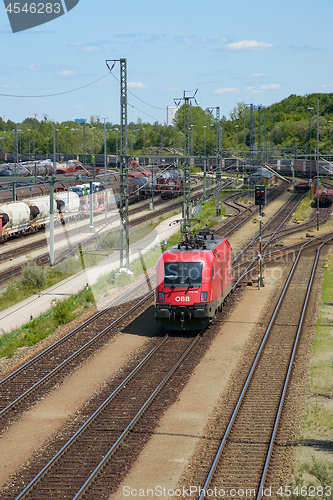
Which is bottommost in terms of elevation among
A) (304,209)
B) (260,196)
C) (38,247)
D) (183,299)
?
(38,247)

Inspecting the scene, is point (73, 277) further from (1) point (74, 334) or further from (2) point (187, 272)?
(2) point (187, 272)

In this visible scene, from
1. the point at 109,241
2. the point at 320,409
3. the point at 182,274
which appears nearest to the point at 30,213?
the point at 109,241

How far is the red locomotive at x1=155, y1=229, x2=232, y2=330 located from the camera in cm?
1855

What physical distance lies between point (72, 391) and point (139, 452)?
3.95 m

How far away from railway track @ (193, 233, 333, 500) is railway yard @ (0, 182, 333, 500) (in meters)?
0.04

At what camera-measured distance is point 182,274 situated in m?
18.9

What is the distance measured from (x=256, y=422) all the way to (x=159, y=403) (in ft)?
8.33

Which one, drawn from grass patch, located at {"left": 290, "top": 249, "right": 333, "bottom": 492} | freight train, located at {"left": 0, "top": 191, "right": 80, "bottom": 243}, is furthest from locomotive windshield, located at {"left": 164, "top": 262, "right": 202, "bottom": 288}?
freight train, located at {"left": 0, "top": 191, "right": 80, "bottom": 243}

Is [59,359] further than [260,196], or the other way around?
[260,196]

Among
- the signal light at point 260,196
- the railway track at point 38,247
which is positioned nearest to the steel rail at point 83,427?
the signal light at point 260,196

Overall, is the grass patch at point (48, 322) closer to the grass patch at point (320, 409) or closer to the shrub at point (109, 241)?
the grass patch at point (320, 409)

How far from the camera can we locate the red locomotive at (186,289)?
1855 cm

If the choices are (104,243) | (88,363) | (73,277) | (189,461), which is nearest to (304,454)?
(189,461)
